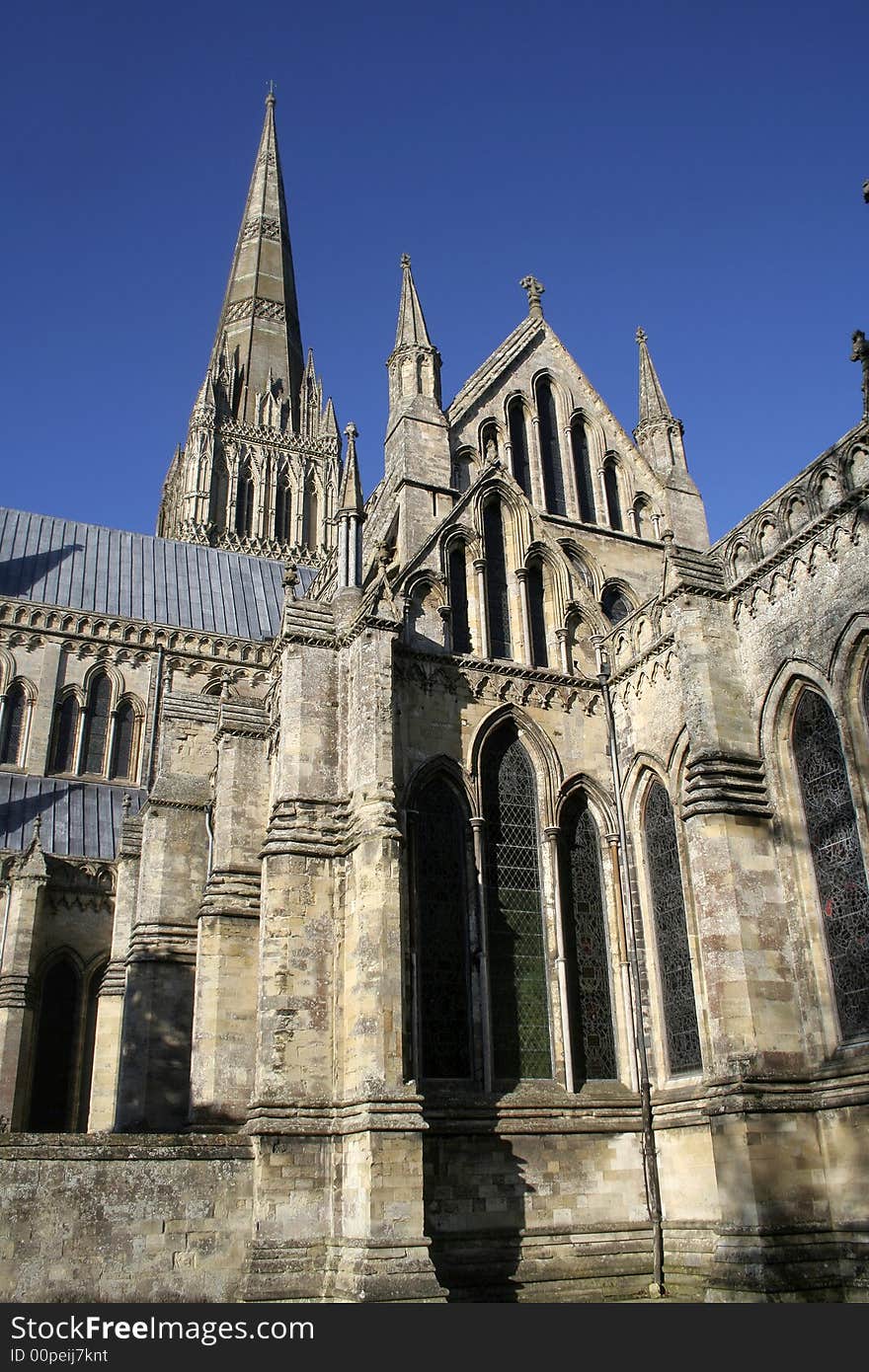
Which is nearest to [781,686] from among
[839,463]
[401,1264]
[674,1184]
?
[839,463]

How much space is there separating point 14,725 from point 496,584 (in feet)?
63.9

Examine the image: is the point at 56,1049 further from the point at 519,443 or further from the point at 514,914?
the point at 519,443

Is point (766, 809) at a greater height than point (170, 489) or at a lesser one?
lesser

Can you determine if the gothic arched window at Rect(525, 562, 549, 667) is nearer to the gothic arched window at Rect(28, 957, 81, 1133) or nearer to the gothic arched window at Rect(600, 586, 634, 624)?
the gothic arched window at Rect(600, 586, 634, 624)

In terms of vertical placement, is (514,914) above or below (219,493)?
below

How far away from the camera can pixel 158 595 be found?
39312 millimetres

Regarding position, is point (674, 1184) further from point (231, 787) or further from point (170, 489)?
point (170, 489)

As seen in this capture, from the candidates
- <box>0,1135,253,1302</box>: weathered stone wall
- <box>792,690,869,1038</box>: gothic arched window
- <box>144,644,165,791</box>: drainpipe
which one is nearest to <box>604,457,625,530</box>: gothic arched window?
<box>792,690,869,1038</box>: gothic arched window

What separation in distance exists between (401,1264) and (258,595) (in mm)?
30057

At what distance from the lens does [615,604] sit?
79.7 ft

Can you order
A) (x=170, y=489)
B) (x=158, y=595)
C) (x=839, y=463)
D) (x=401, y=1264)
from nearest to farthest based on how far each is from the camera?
1. (x=401, y=1264)
2. (x=839, y=463)
3. (x=158, y=595)
4. (x=170, y=489)

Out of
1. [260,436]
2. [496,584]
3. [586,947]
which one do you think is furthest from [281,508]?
[586,947]

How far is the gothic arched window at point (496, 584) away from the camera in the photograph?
70.1ft

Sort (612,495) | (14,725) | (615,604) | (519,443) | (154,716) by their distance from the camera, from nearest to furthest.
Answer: (615,604), (519,443), (612,495), (14,725), (154,716)
